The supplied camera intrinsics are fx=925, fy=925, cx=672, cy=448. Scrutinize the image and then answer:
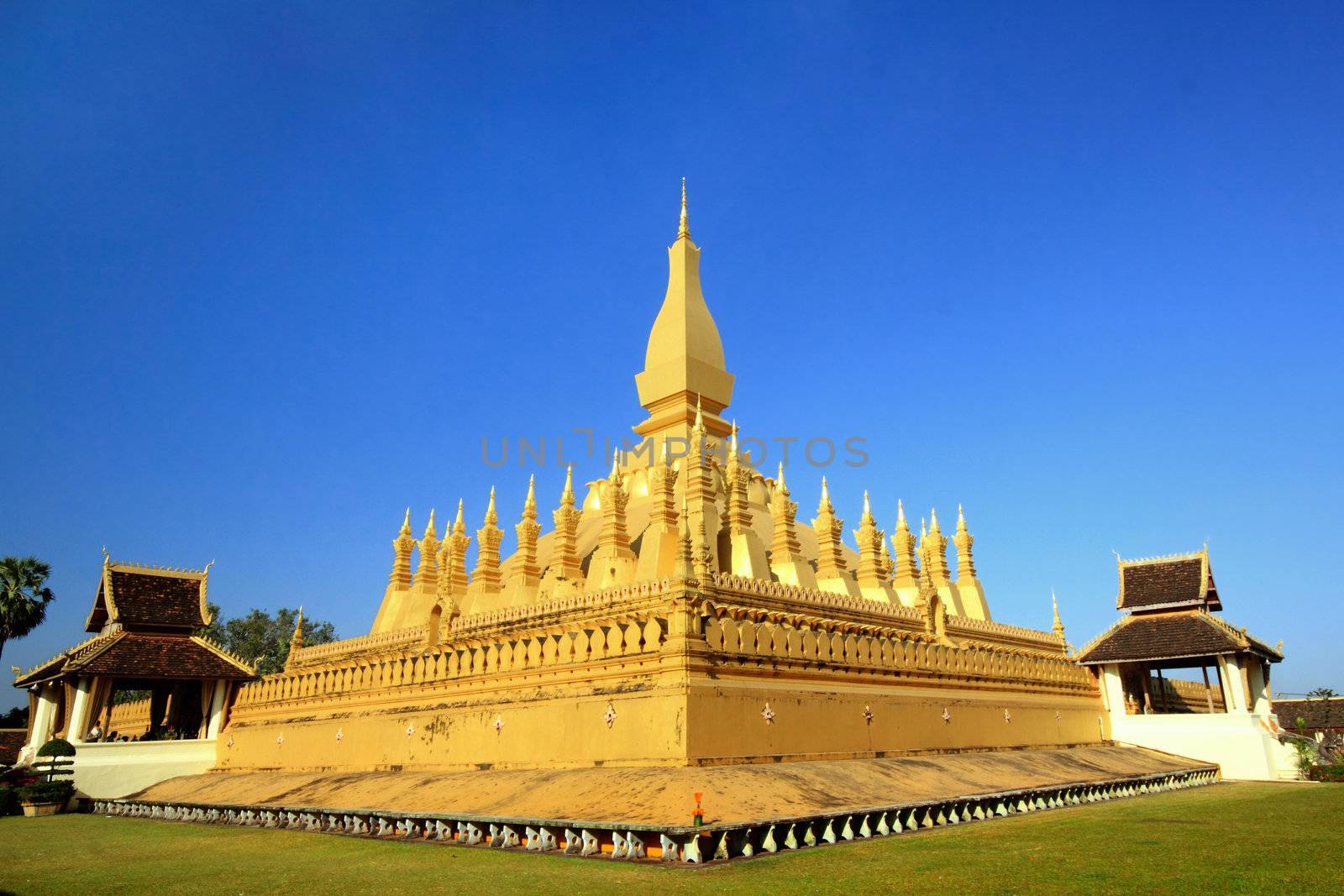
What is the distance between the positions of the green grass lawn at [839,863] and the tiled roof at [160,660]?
1032 cm

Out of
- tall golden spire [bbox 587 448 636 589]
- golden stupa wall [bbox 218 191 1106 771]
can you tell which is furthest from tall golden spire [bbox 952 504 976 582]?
tall golden spire [bbox 587 448 636 589]

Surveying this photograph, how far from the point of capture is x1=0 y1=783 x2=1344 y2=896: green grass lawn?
8.62m

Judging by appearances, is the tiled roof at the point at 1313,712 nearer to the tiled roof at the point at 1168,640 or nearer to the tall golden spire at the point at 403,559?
the tiled roof at the point at 1168,640

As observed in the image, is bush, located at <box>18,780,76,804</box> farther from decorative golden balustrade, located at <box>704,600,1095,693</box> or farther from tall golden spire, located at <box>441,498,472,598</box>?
decorative golden balustrade, located at <box>704,600,1095,693</box>

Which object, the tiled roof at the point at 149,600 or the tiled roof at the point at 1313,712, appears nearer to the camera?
the tiled roof at the point at 149,600

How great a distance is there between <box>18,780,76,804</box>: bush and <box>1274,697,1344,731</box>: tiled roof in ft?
130

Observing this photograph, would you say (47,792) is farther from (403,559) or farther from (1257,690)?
(1257,690)

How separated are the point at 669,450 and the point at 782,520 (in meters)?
5.96

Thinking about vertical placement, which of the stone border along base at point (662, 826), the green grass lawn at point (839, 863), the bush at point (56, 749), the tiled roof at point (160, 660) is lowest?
the green grass lawn at point (839, 863)

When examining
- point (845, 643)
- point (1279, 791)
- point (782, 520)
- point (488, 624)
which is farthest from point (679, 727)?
point (1279, 791)

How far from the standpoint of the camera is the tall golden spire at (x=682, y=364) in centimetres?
A: 2973

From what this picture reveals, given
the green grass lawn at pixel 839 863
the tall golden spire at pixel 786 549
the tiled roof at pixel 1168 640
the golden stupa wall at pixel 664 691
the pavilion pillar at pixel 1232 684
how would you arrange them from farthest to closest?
1. the tiled roof at pixel 1168 640
2. the pavilion pillar at pixel 1232 684
3. the tall golden spire at pixel 786 549
4. the golden stupa wall at pixel 664 691
5. the green grass lawn at pixel 839 863

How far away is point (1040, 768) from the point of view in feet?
61.6

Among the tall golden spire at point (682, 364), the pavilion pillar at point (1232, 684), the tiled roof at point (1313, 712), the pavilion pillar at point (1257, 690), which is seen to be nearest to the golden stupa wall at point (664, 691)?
the pavilion pillar at point (1232, 684)
